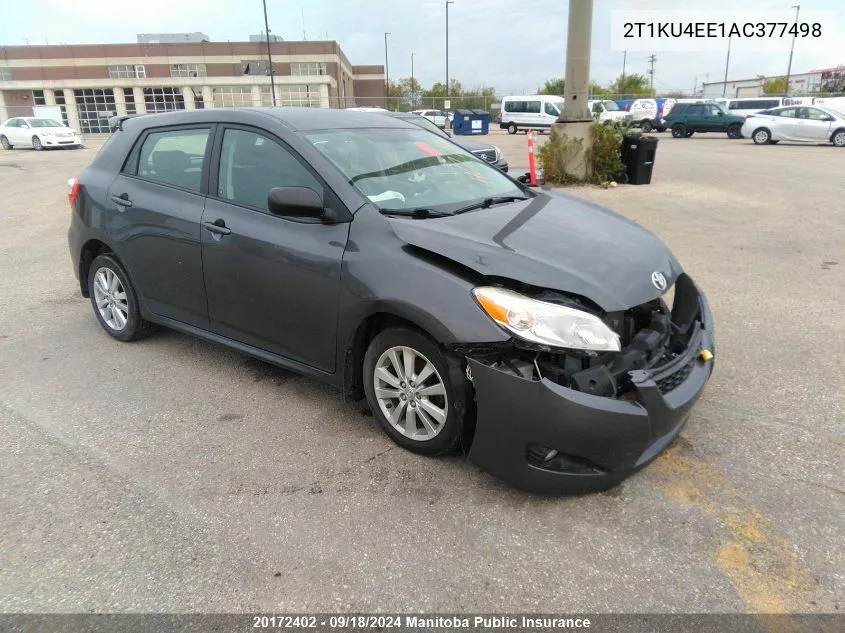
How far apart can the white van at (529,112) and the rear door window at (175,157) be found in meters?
32.6

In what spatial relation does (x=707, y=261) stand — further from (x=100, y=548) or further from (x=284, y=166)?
(x=100, y=548)

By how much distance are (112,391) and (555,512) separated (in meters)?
2.88

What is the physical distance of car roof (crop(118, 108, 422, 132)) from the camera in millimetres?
3766

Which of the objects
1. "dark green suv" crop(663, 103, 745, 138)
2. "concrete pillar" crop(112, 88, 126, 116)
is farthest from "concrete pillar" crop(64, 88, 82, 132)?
"dark green suv" crop(663, 103, 745, 138)

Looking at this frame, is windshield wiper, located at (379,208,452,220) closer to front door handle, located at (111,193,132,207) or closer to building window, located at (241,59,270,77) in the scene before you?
front door handle, located at (111,193,132,207)

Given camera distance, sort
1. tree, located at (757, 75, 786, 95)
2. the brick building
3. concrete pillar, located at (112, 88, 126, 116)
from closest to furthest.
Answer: concrete pillar, located at (112, 88, 126, 116) < the brick building < tree, located at (757, 75, 786, 95)

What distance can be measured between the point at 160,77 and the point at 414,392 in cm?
7361


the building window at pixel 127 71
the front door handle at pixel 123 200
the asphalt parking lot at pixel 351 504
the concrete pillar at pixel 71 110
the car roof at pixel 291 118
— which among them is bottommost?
the asphalt parking lot at pixel 351 504

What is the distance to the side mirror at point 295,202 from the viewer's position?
3189 millimetres

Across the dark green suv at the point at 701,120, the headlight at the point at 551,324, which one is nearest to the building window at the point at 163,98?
the dark green suv at the point at 701,120

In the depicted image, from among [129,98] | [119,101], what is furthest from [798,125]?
[129,98]

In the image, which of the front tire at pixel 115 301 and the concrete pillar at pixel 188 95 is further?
the concrete pillar at pixel 188 95

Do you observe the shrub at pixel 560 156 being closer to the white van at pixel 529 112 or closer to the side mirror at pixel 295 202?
the side mirror at pixel 295 202

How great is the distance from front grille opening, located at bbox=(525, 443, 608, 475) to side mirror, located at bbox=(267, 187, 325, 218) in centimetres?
159
